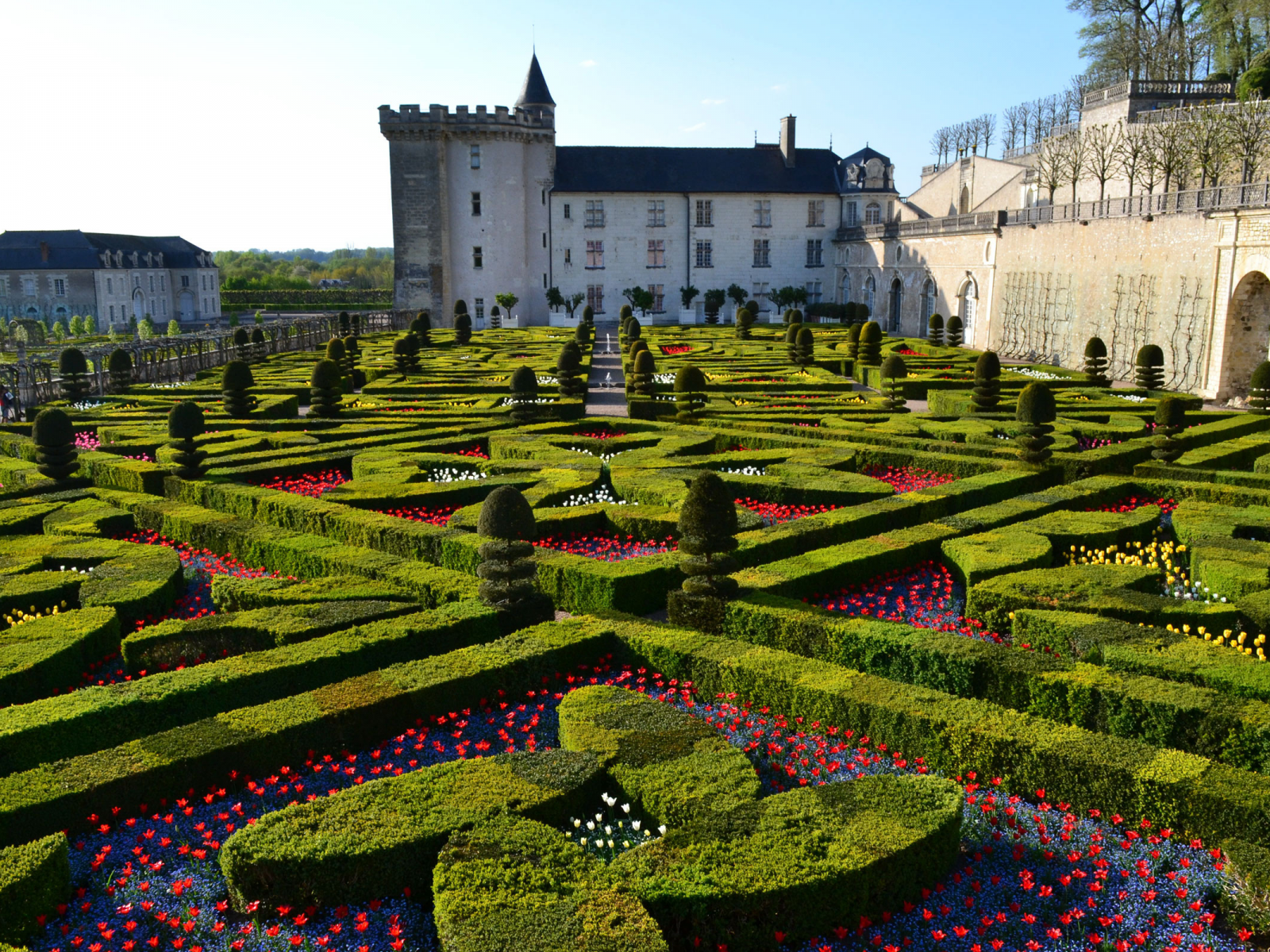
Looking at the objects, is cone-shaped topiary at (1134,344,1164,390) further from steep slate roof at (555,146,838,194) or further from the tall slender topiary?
steep slate roof at (555,146,838,194)

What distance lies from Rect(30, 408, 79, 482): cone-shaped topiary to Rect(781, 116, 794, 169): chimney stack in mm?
47045

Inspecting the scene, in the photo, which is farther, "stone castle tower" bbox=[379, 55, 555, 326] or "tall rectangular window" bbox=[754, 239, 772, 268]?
"tall rectangular window" bbox=[754, 239, 772, 268]

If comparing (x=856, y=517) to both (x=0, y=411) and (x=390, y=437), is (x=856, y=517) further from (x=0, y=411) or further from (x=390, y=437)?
(x=0, y=411)

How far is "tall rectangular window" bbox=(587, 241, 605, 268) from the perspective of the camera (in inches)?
2098

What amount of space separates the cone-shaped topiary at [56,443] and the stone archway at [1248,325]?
82.4ft

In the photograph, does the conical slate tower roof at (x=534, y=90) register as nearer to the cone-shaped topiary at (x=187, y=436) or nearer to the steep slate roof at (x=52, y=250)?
the steep slate roof at (x=52, y=250)

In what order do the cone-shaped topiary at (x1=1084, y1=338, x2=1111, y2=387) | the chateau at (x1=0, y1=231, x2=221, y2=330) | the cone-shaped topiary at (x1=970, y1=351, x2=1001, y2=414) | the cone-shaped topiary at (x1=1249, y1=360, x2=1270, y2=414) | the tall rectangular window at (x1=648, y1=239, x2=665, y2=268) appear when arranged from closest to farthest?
the cone-shaped topiary at (x1=1249, y1=360, x2=1270, y2=414)
the cone-shaped topiary at (x1=970, y1=351, x2=1001, y2=414)
the cone-shaped topiary at (x1=1084, y1=338, x2=1111, y2=387)
the tall rectangular window at (x1=648, y1=239, x2=665, y2=268)
the chateau at (x1=0, y1=231, x2=221, y2=330)

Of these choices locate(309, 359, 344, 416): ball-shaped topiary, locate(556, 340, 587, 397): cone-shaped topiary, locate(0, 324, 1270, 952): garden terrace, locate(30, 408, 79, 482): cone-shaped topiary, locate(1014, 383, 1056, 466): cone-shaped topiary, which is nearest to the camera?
locate(0, 324, 1270, 952): garden terrace

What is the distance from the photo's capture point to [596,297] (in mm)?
53906

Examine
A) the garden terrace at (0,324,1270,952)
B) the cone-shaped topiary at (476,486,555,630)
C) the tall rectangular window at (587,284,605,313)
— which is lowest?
the garden terrace at (0,324,1270,952)

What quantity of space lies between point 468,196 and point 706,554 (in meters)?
44.6

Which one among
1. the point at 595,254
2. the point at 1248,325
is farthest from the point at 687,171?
the point at 1248,325

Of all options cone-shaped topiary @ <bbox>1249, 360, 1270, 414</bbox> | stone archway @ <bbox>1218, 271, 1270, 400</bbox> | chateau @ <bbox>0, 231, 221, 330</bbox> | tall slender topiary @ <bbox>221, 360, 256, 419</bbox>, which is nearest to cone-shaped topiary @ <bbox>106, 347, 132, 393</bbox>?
tall slender topiary @ <bbox>221, 360, 256, 419</bbox>

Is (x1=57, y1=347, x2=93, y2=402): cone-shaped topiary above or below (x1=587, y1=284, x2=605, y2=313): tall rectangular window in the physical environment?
below
